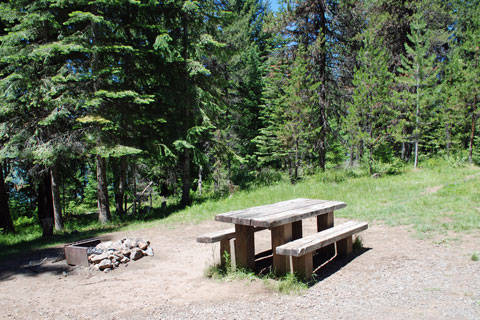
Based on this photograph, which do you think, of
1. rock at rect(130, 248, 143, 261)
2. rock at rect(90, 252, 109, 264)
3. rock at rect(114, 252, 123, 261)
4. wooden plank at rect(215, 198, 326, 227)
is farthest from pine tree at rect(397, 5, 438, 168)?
rock at rect(90, 252, 109, 264)

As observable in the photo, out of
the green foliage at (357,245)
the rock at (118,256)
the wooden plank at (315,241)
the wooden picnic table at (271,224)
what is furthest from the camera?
the rock at (118,256)

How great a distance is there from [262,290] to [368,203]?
6.89m

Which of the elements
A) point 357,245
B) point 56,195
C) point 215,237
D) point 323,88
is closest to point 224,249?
point 215,237

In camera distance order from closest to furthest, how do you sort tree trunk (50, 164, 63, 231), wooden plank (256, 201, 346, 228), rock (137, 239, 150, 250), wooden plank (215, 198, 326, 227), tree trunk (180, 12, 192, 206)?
1. wooden plank (256, 201, 346, 228)
2. wooden plank (215, 198, 326, 227)
3. rock (137, 239, 150, 250)
4. tree trunk (50, 164, 63, 231)
5. tree trunk (180, 12, 192, 206)

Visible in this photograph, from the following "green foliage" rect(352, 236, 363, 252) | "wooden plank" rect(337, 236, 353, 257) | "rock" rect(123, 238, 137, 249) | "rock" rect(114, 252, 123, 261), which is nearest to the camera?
"wooden plank" rect(337, 236, 353, 257)

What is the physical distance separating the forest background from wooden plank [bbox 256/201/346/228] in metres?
7.42

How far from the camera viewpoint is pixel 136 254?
6.39 meters

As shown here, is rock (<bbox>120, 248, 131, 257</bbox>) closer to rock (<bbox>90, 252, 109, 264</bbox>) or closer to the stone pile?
the stone pile

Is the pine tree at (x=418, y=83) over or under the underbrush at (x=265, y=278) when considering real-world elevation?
over

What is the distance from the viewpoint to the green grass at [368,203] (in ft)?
24.9

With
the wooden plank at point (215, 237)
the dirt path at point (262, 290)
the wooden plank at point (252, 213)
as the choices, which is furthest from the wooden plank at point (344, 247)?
the wooden plank at point (215, 237)

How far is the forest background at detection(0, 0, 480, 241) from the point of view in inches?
431

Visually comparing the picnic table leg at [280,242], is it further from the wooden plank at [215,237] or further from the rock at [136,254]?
the rock at [136,254]

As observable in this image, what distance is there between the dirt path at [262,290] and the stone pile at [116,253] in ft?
0.55
